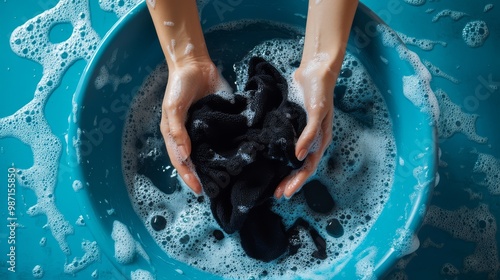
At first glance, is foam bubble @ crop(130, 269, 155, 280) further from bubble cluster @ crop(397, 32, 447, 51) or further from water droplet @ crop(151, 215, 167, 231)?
bubble cluster @ crop(397, 32, 447, 51)

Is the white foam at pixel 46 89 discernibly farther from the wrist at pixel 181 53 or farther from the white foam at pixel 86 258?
the wrist at pixel 181 53

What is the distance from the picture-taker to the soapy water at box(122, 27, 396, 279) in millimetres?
980

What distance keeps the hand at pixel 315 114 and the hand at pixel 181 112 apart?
0.17m

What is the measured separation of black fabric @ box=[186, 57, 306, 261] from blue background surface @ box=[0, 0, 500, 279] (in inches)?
13.0

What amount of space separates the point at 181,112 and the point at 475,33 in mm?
664

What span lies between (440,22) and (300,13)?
31 centimetres

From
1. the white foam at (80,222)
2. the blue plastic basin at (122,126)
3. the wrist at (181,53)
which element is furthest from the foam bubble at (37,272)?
the wrist at (181,53)

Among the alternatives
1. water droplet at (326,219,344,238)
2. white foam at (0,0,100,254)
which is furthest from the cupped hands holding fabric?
white foam at (0,0,100,254)

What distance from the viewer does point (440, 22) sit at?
106 cm

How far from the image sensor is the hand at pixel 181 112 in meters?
0.84

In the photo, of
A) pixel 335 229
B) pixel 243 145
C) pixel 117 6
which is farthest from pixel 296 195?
pixel 117 6

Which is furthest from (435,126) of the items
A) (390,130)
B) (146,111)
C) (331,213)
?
(146,111)

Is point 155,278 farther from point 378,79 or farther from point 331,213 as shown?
point 378,79

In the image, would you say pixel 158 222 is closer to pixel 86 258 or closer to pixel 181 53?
pixel 86 258
